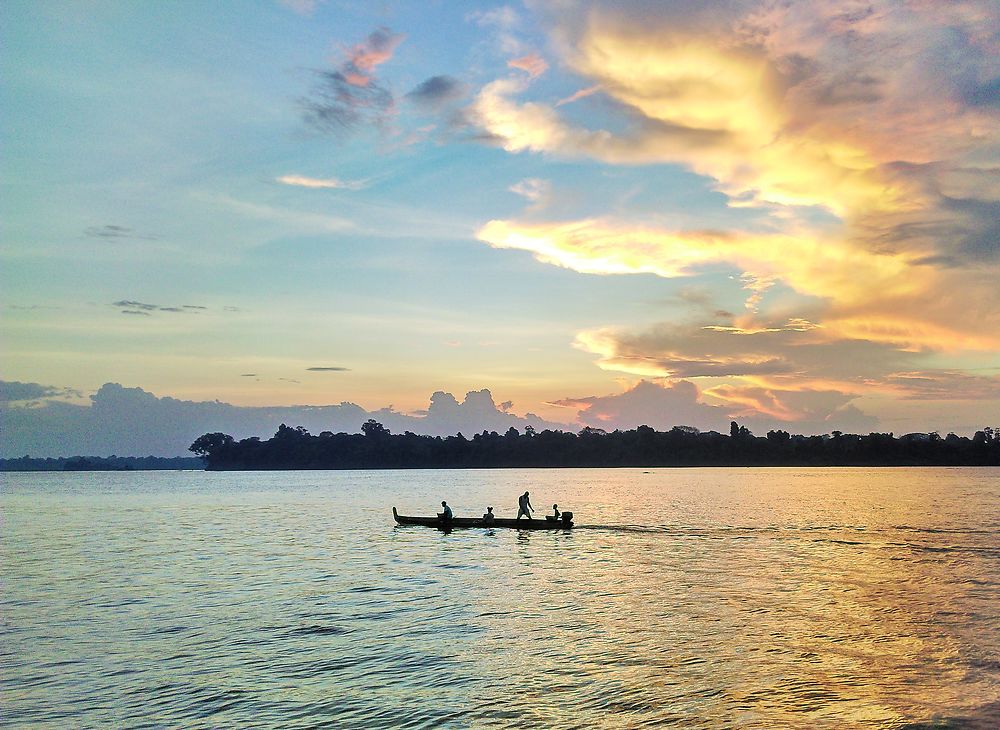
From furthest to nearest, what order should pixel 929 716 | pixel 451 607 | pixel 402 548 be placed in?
1. pixel 402 548
2. pixel 451 607
3. pixel 929 716

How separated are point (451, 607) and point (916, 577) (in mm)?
26136

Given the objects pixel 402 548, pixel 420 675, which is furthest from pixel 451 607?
pixel 402 548

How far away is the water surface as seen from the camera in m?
19.8

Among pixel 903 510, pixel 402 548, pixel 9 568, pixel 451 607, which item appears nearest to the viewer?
pixel 451 607

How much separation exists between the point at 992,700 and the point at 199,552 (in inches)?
2104

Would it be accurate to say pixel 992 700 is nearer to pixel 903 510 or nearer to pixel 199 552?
pixel 199 552

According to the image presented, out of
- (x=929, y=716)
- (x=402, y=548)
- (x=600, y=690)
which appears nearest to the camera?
(x=929, y=716)

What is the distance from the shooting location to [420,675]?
2266cm

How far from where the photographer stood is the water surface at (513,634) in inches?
779

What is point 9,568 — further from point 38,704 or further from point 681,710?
point 681,710

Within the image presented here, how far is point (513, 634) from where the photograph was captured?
2784 cm

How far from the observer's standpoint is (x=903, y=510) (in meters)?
94.8

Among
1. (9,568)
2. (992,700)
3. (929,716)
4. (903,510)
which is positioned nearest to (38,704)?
(929,716)

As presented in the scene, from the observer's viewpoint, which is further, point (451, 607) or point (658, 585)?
point (658, 585)
